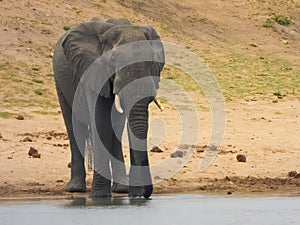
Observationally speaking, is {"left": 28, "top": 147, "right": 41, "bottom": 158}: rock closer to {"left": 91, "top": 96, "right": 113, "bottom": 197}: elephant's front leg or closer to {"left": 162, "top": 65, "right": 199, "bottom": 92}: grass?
{"left": 91, "top": 96, "right": 113, "bottom": 197}: elephant's front leg

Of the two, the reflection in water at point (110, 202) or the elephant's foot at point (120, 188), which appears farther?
the elephant's foot at point (120, 188)

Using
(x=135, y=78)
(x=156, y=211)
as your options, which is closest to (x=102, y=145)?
(x=135, y=78)

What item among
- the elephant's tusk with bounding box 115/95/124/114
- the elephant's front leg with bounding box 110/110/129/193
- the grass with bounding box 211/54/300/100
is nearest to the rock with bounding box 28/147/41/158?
the elephant's front leg with bounding box 110/110/129/193

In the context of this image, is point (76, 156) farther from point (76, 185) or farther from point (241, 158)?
point (241, 158)

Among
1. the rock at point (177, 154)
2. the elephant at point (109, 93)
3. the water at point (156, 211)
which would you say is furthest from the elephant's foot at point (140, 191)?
the rock at point (177, 154)

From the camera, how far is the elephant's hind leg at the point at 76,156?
1450 centimetres

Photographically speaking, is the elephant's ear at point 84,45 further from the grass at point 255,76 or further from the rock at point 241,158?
the grass at point 255,76

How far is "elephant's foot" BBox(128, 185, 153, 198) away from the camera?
42.8 feet

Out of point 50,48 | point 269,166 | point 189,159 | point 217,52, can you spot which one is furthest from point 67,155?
point 217,52

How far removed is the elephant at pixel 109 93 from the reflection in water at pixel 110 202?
11 centimetres

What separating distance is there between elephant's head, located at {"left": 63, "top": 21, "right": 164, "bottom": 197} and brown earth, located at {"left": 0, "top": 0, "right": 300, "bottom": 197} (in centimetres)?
194

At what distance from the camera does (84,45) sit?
46.4 ft

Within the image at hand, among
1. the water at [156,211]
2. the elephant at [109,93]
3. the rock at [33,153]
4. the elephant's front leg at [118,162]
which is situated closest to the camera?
the water at [156,211]

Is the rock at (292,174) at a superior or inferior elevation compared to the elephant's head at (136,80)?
inferior
